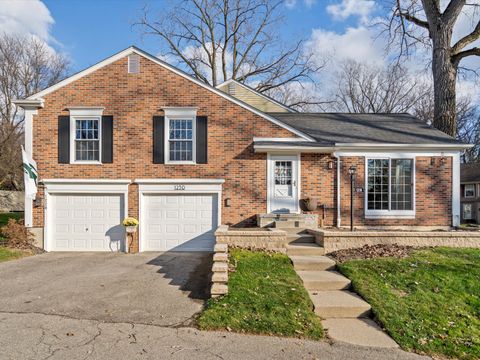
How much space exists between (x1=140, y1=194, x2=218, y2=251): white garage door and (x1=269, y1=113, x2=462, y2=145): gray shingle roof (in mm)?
4372

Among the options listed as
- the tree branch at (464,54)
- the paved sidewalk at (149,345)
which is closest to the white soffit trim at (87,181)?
the paved sidewalk at (149,345)

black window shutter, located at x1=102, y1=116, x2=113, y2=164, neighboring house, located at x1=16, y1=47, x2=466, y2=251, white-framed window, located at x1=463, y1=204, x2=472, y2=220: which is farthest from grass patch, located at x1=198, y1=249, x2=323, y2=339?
white-framed window, located at x1=463, y1=204, x2=472, y2=220

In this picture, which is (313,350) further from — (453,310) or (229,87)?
(229,87)

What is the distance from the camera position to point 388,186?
10.8 meters

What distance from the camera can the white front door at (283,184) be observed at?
34.8ft

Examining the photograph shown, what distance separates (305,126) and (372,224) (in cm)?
435

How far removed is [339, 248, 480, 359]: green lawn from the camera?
4387 millimetres

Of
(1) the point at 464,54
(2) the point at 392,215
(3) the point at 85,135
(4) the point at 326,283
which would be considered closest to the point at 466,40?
(1) the point at 464,54

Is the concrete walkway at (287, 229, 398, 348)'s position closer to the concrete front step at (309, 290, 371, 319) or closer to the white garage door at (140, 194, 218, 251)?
the concrete front step at (309, 290, 371, 319)

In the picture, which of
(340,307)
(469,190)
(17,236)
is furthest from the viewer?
(469,190)

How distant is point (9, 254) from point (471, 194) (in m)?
31.7

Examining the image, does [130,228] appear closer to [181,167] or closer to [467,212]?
[181,167]

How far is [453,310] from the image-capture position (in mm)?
5156

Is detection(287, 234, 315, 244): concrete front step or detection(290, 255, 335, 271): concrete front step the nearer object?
detection(290, 255, 335, 271): concrete front step
